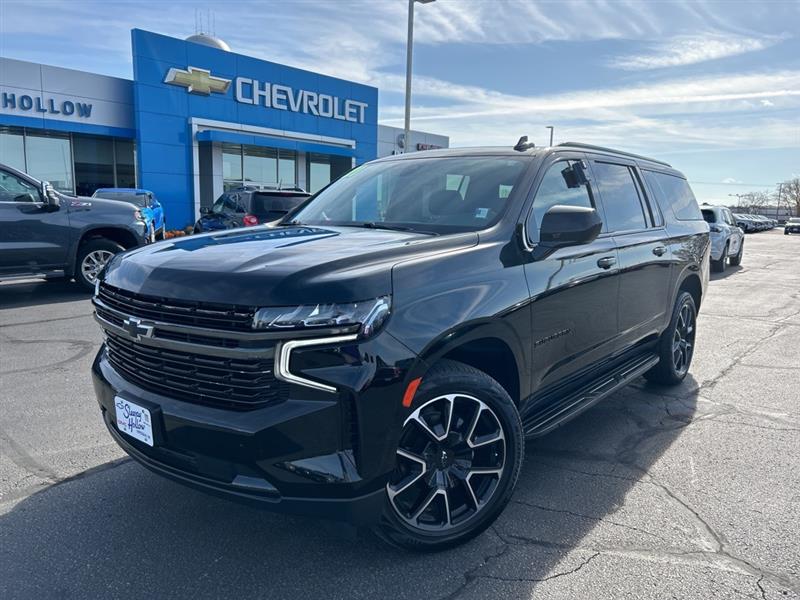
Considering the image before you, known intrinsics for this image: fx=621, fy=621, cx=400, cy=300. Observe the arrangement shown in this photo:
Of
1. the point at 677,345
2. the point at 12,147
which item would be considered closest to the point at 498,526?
the point at 677,345

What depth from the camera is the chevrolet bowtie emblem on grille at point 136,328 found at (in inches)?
100

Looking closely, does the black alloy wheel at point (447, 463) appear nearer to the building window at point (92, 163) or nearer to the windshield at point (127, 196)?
the windshield at point (127, 196)

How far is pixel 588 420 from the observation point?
182 inches

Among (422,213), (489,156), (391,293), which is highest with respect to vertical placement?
(489,156)

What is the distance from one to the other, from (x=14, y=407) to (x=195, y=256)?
2.84m

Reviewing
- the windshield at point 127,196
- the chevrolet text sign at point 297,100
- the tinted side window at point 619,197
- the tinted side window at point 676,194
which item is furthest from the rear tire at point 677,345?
the chevrolet text sign at point 297,100

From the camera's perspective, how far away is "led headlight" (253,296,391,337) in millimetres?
2279

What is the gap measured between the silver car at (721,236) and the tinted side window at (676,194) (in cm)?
995

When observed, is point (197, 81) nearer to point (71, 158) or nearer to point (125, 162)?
point (125, 162)

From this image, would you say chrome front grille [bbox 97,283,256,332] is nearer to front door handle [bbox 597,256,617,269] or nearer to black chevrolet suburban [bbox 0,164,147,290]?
front door handle [bbox 597,256,617,269]

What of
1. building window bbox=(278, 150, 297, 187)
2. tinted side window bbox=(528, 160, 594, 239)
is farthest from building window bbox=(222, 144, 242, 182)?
tinted side window bbox=(528, 160, 594, 239)

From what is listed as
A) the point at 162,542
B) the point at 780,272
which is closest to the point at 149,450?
the point at 162,542

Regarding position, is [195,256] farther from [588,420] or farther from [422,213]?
[588,420]

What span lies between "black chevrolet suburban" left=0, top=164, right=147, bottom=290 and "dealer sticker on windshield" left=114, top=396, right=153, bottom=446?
6.27 metres
